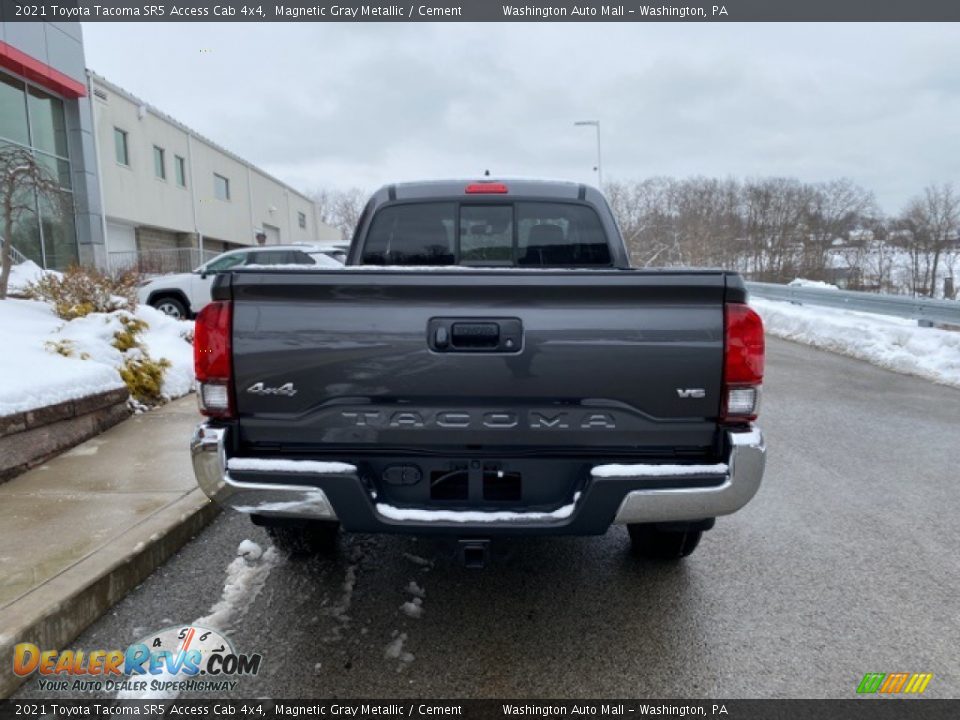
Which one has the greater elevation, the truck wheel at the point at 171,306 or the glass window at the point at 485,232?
the glass window at the point at 485,232

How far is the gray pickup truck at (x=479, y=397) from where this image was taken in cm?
230

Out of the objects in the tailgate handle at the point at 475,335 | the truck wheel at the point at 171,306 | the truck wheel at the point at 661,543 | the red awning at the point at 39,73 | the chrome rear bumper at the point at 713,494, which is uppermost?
the red awning at the point at 39,73

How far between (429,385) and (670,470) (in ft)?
3.21

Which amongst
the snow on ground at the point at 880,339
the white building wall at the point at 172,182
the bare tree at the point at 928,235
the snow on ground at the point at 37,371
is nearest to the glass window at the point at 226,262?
the snow on ground at the point at 37,371

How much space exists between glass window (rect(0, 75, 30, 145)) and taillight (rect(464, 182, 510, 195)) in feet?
54.9

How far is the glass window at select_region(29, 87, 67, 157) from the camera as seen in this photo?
1653cm

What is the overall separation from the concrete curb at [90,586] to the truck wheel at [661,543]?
251cm

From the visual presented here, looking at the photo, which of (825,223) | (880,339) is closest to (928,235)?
(825,223)

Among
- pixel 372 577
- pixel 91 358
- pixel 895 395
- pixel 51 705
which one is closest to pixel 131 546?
pixel 51 705

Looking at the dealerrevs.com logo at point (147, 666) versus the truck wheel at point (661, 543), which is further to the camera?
the truck wheel at point (661, 543)

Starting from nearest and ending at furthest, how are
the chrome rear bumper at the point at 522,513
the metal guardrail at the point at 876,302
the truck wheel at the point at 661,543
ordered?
the chrome rear bumper at the point at 522,513, the truck wheel at the point at 661,543, the metal guardrail at the point at 876,302

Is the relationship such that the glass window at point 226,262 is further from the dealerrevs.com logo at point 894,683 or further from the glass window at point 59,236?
the dealerrevs.com logo at point 894,683

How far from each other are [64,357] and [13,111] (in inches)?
581

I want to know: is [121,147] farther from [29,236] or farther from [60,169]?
[29,236]
